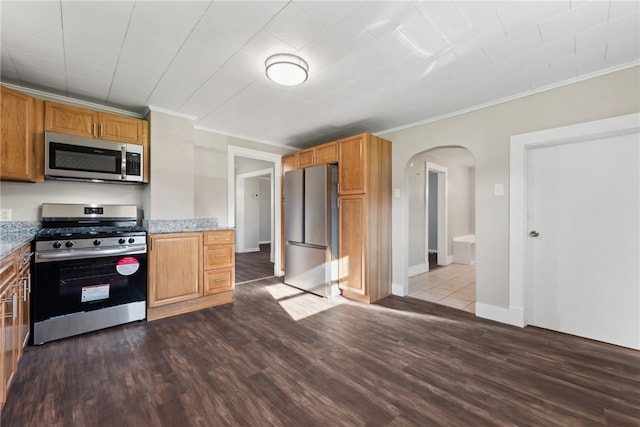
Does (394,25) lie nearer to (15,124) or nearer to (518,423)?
(518,423)

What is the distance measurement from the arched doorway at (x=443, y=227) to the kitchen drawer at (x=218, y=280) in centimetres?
254

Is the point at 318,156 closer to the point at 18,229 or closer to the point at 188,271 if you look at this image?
the point at 188,271

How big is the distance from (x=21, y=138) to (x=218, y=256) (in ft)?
6.91

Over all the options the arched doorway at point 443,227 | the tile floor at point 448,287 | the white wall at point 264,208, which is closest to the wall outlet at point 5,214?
the arched doorway at point 443,227

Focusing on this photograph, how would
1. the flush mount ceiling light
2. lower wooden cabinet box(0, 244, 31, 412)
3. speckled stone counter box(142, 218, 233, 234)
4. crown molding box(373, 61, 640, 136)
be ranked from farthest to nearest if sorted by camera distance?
speckled stone counter box(142, 218, 233, 234)
crown molding box(373, 61, 640, 136)
the flush mount ceiling light
lower wooden cabinet box(0, 244, 31, 412)

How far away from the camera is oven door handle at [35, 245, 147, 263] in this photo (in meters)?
2.30

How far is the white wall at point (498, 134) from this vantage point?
230 cm

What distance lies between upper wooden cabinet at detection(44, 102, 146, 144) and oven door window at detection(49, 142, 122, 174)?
168 mm

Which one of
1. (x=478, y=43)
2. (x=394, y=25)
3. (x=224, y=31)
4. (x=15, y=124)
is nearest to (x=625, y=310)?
(x=478, y=43)

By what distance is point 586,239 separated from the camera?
98.0 inches

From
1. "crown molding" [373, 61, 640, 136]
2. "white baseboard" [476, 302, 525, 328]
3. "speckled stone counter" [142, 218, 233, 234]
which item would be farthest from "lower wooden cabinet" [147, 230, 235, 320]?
"white baseboard" [476, 302, 525, 328]

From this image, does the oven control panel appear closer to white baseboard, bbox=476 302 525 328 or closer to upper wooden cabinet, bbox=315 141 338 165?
upper wooden cabinet, bbox=315 141 338 165

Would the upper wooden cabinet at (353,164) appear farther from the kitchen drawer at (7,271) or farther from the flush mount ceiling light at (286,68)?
the kitchen drawer at (7,271)

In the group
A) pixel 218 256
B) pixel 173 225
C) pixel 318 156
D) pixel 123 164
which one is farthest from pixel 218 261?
pixel 318 156
